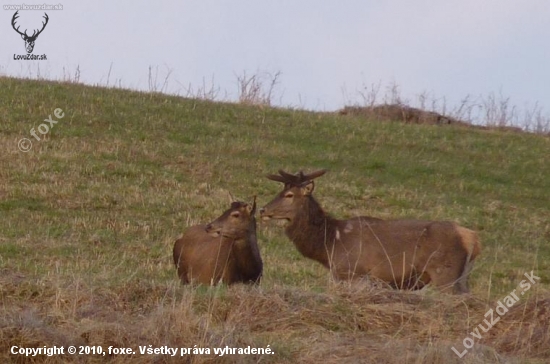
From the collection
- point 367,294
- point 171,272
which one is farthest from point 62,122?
point 367,294

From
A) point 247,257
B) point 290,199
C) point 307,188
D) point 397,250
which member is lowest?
point 247,257

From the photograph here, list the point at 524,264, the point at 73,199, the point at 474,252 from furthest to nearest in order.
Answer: the point at 73,199, the point at 524,264, the point at 474,252

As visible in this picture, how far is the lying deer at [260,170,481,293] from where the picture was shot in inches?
485

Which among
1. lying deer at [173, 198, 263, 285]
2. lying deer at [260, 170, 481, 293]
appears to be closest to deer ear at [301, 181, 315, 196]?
lying deer at [260, 170, 481, 293]

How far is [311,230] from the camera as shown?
1325 cm

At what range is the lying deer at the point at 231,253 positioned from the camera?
12609mm

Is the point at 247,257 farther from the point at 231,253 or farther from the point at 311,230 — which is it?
the point at 311,230

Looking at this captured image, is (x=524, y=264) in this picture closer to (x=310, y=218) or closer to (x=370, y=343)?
(x=310, y=218)

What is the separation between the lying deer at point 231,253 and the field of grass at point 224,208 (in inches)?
19.0

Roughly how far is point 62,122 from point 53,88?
2443 mm

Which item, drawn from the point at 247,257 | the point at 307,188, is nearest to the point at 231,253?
the point at 247,257

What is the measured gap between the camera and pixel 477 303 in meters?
10.1

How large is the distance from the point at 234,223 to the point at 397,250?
201cm

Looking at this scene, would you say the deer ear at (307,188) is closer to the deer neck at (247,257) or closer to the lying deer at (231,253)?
the lying deer at (231,253)
